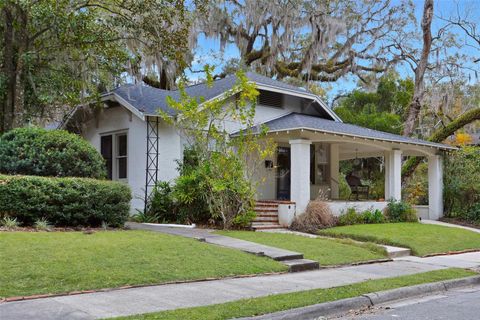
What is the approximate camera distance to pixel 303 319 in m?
6.66

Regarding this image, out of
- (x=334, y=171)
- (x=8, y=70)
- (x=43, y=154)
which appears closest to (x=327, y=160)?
(x=334, y=171)

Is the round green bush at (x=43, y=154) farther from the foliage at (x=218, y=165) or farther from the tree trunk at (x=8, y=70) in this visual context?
the foliage at (x=218, y=165)

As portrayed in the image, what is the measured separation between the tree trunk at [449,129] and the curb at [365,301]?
16.7 meters

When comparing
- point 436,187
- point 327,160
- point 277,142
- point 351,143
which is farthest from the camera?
point 327,160

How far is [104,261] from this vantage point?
869cm

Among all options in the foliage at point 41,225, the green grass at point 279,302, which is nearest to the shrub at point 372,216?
the green grass at point 279,302

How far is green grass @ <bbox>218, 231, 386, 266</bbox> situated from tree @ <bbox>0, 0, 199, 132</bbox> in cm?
690

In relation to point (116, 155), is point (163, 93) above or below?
above

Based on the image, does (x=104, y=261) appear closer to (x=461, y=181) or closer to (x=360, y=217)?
(x=360, y=217)

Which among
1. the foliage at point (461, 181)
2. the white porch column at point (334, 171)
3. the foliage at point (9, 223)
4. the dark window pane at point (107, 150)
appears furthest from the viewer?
the white porch column at point (334, 171)

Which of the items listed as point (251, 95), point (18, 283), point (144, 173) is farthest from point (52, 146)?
point (18, 283)

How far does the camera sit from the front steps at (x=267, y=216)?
51.9 ft

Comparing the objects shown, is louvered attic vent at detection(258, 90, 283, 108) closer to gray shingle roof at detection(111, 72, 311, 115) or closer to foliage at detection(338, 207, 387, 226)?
gray shingle roof at detection(111, 72, 311, 115)

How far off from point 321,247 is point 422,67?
58.4ft
